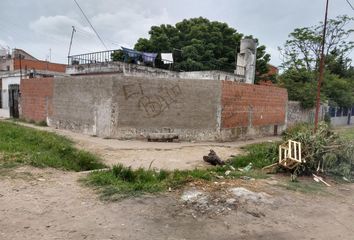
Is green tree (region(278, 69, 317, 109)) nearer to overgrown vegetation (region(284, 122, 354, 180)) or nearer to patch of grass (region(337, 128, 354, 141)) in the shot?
patch of grass (region(337, 128, 354, 141))

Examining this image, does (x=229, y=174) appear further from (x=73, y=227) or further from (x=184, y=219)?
(x=73, y=227)

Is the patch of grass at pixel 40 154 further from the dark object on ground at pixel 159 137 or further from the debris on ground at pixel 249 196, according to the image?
the debris on ground at pixel 249 196

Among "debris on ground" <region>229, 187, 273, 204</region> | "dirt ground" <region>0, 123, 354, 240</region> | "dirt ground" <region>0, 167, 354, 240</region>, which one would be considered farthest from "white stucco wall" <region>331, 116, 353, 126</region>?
"debris on ground" <region>229, 187, 273, 204</region>

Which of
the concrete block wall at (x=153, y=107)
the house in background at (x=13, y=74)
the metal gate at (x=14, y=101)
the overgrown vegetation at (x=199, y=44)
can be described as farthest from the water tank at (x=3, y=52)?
the concrete block wall at (x=153, y=107)

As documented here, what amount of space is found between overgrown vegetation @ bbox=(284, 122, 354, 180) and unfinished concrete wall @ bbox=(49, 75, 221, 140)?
15.3 ft

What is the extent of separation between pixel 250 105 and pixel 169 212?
10117 millimetres

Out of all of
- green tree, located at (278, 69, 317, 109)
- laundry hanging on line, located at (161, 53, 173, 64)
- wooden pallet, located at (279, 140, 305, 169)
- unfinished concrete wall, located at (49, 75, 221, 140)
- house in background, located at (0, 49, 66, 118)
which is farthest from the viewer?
laundry hanging on line, located at (161, 53, 173, 64)

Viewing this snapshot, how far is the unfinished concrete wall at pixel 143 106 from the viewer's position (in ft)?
38.4

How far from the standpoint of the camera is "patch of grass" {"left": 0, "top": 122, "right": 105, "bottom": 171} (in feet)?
23.2

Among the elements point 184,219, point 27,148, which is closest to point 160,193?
point 184,219

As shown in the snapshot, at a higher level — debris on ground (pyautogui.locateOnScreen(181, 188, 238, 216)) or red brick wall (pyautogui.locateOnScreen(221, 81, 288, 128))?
red brick wall (pyautogui.locateOnScreen(221, 81, 288, 128))

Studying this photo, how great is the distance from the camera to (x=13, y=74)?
25.7 m

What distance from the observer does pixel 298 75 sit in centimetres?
2414

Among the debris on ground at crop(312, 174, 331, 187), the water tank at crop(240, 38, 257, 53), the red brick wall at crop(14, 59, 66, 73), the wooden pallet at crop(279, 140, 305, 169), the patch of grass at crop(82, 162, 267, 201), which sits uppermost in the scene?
the water tank at crop(240, 38, 257, 53)
